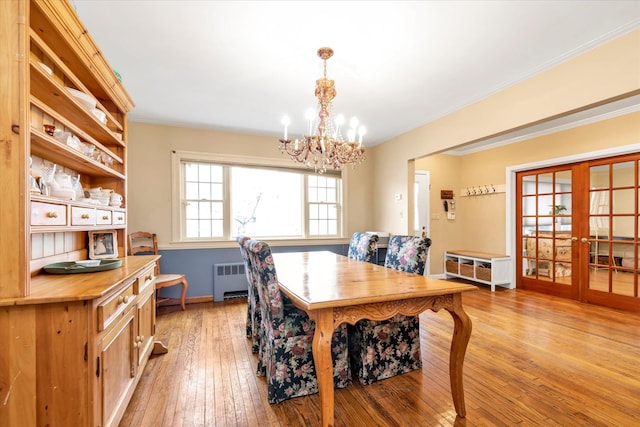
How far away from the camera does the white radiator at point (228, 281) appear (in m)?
4.24

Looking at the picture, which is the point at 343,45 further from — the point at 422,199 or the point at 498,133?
the point at 422,199

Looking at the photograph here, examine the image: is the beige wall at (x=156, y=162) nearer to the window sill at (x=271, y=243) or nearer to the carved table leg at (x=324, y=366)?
the window sill at (x=271, y=243)

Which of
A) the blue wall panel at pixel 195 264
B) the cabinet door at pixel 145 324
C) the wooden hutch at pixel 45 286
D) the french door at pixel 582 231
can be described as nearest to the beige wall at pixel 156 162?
the blue wall panel at pixel 195 264

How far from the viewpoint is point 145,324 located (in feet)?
7.29

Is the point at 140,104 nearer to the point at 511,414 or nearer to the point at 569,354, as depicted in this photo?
the point at 511,414

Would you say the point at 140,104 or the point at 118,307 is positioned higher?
the point at 140,104

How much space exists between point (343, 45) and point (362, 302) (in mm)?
1929

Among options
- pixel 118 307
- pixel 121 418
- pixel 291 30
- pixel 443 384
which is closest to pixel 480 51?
pixel 291 30

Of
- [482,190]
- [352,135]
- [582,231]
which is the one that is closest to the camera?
[352,135]

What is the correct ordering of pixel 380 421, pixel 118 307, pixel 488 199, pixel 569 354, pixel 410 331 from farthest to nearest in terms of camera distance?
pixel 488 199, pixel 569 354, pixel 410 331, pixel 380 421, pixel 118 307

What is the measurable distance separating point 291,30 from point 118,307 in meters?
2.11

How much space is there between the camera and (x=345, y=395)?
196cm

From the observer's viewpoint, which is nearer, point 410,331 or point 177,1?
point 177,1

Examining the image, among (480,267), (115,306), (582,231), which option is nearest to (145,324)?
(115,306)
